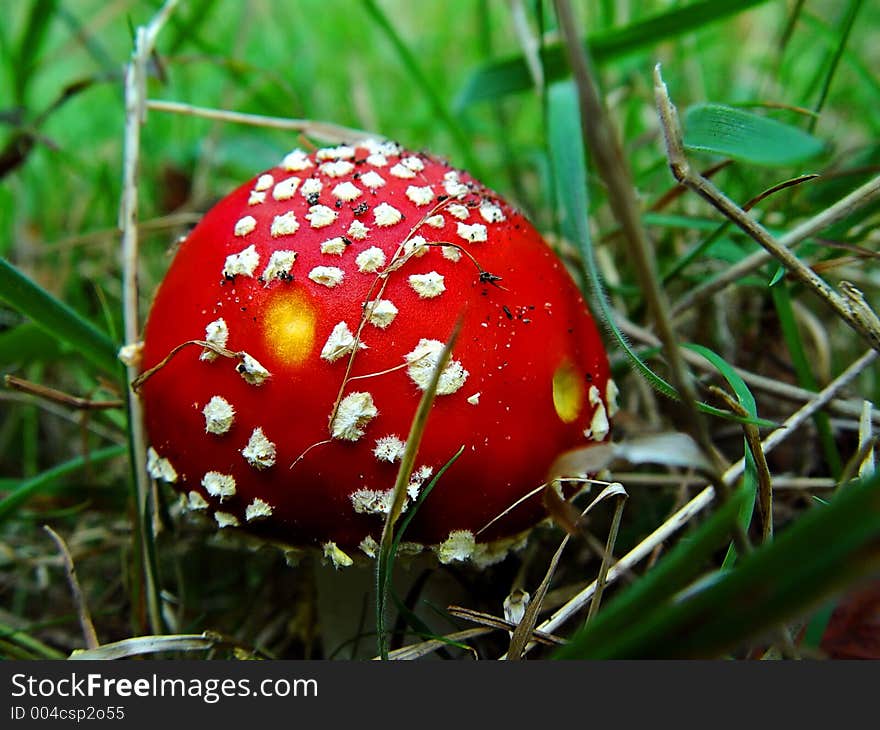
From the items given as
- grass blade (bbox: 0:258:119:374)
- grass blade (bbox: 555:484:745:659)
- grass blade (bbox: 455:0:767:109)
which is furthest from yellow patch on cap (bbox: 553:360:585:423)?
grass blade (bbox: 0:258:119:374)

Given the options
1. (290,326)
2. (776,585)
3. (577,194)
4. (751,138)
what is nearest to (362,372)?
(290,326)

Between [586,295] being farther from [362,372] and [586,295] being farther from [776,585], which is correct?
[776,585]

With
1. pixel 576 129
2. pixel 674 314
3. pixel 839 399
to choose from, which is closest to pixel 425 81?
pixel 576 129

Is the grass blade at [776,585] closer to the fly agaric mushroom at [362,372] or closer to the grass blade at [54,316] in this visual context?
the fly agaric mushroom at [362,372]

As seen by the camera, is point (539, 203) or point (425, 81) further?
point (539, 203)

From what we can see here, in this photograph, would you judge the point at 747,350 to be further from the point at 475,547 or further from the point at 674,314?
the point at 475,547

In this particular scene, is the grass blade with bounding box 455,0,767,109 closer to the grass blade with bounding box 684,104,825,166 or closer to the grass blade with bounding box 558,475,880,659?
the grass blade with bounding box 684,104,825,166
